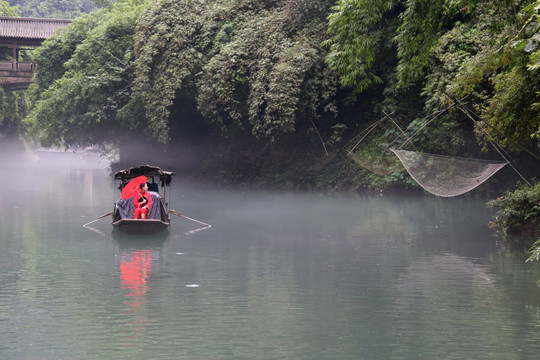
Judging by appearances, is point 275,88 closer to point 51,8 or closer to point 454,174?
point 454,174

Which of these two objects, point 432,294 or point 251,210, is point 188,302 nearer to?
point 432,294

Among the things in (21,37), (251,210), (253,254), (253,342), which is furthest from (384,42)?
(21,37)

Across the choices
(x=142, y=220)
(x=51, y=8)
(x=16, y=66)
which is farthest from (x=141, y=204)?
(x=51, y=8)

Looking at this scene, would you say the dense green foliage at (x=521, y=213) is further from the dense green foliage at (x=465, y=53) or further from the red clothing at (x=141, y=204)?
the red clothing at (x=141, y=204)

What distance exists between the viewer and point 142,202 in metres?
16.4

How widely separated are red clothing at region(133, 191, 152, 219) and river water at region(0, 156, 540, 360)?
74 cm

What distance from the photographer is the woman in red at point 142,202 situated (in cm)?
1627

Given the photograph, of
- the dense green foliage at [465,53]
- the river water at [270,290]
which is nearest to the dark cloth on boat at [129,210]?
the river water at [270,290]

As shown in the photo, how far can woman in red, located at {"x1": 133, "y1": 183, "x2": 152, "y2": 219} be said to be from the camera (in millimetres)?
16266

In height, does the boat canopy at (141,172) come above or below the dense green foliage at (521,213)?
above

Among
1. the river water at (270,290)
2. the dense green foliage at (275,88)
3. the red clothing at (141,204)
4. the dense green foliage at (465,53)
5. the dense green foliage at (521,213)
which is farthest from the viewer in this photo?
the dense green foliage at (275,88)

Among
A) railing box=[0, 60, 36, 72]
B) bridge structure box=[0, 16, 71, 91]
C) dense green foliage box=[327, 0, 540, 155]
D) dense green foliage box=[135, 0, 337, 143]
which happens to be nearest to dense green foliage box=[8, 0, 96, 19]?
bridge structure box=[0, 16, 71, 91]

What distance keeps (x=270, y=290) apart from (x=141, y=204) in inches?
272

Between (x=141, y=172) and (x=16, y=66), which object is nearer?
(x=141, y=172)
